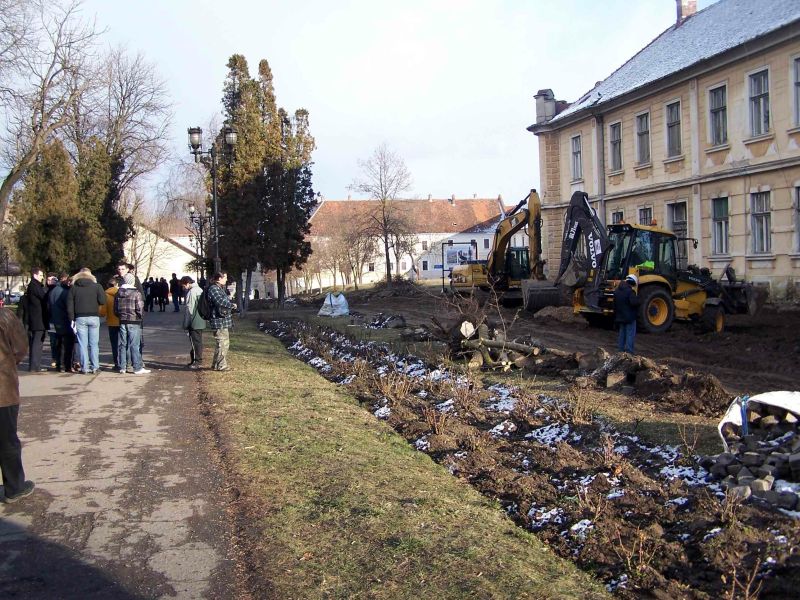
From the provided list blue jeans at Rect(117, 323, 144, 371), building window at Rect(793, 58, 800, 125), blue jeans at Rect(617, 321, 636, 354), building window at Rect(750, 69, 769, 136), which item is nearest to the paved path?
blue jeans at Rect(117, 323, 144, 371)

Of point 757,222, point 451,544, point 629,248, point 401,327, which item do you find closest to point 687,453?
point 451,544

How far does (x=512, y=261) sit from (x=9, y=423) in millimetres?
24902

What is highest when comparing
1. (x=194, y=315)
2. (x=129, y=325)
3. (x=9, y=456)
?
(x=194, y=315)

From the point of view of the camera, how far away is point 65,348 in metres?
14.7

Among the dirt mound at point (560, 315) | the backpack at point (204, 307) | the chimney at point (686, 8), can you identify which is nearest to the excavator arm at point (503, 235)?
the dirt mound at point (560, 315)

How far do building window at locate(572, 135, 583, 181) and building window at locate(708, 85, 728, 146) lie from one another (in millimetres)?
9139

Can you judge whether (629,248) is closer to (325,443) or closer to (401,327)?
(401,327)

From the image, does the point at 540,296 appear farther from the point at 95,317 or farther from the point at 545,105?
the point at 545,105

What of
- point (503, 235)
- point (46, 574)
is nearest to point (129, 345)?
point (46, 574)

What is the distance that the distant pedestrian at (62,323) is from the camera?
47.0 feet

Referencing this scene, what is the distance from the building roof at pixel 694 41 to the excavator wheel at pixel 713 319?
9364mm

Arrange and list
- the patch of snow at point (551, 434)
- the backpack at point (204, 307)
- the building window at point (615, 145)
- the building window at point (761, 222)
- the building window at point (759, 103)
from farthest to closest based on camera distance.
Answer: the building window at point (615, 145), the building window at point (761, 222), the building window at point (759, 103), the backpack at point (204, 307), the patch of snow at point (551, 434)

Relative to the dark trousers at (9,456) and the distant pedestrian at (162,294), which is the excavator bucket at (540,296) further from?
the distant pedestrian at (162,294)

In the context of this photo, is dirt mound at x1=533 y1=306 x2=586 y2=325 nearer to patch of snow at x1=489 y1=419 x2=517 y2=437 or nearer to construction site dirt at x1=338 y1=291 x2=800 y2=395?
construction site dirt at x1=338 y1=291 x2=800 y2=395
